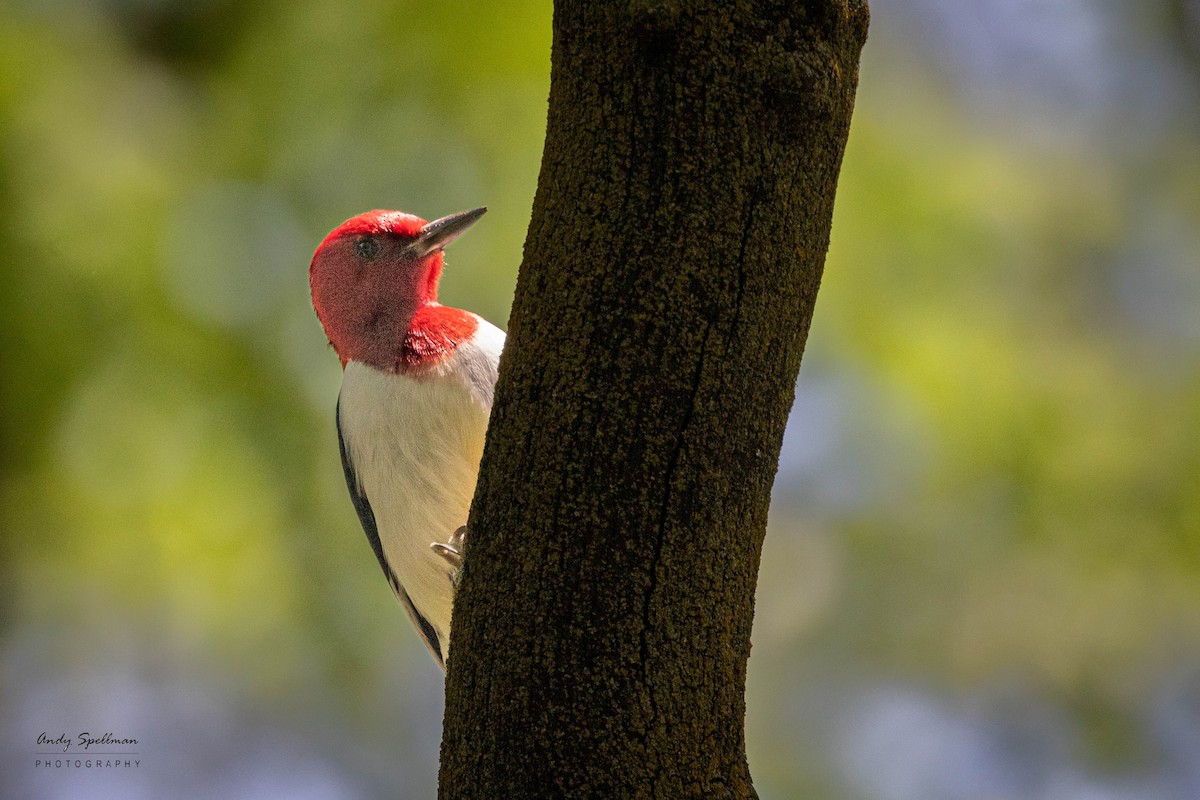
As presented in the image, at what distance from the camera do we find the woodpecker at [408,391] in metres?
3.32

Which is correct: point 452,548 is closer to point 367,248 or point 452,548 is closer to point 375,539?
point 375,539

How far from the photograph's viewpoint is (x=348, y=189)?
20.8ft

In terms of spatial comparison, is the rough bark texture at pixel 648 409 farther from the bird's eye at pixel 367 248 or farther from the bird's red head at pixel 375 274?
the bird's eye at pixel 367 248

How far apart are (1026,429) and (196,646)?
434 cm

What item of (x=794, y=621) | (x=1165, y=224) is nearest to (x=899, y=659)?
(x=794, y=621)

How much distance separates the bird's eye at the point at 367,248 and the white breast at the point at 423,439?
1.33 feet

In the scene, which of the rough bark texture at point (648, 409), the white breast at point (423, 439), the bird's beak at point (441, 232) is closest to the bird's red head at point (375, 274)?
the bird's beak at point (441, 232)

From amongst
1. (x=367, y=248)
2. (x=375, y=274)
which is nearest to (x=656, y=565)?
(x=375, y=274)

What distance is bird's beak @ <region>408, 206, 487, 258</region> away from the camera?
Result: 148 inches

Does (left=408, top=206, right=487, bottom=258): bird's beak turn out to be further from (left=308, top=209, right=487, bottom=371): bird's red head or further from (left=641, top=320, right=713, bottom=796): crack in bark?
(left=641, top=320, right=713, bottom=796): crack in bark

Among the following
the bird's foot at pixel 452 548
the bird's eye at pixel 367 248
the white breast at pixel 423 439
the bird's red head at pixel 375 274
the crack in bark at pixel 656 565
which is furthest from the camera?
the bird's eye at pixel 367 248

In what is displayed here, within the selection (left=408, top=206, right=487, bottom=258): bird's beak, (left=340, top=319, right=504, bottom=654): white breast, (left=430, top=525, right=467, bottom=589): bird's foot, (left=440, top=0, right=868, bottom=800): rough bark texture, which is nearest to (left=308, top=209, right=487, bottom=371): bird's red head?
(left=408, top=206, right=487, bottom=258): bird's beak

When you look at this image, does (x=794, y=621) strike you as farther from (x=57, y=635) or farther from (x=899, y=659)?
(x=57, y=635)

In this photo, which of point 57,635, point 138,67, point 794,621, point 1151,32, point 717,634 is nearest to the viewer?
point 717,634
